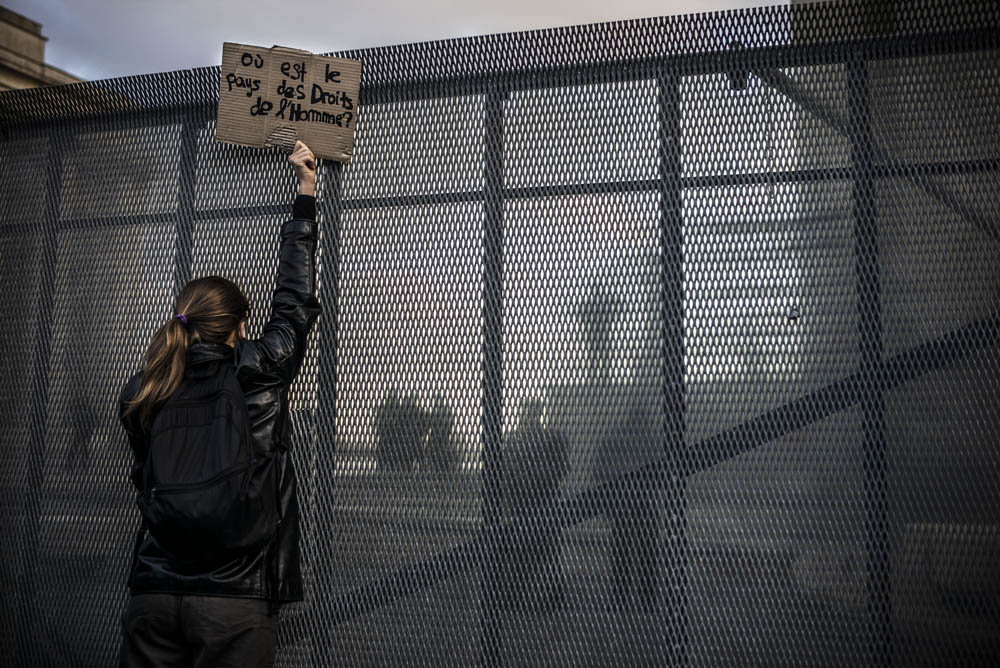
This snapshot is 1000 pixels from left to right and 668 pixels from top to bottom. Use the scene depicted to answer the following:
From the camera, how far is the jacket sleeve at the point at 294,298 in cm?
209

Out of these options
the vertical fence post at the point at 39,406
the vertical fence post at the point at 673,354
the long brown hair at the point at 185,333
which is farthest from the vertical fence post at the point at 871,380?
the vertical fence post at the point at 39,406

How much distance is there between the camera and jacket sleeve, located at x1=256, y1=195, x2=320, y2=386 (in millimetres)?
2086

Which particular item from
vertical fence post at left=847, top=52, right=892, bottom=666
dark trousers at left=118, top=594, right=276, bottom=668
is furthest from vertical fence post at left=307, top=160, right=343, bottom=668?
vertical fence post at left=847, top=52, right=892, bottom=666

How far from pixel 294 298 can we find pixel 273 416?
36cm

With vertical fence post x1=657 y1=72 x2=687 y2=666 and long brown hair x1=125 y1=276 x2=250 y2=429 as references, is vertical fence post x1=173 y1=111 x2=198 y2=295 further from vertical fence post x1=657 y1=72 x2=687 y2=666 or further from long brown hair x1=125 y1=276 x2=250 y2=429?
vertical fence post x1=657 y1=72 x2=687 y2=666

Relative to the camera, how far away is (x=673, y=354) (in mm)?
2025

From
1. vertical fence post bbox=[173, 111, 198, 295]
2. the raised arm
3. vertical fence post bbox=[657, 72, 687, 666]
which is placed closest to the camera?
vertical fence post bbox=[657, 72, 687, 666]

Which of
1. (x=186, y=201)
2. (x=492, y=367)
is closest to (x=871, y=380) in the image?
(x=492, y=367)

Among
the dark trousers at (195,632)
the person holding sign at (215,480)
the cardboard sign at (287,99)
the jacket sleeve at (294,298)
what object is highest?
the cardboard sign at (287,99)

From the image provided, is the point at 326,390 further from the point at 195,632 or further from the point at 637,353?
the point at 637,353

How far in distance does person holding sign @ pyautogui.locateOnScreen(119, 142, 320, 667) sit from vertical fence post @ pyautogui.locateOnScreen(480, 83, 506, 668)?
1.80ft

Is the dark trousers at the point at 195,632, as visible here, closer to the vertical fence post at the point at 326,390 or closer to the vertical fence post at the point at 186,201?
the vertical fence post at the point at 326,390

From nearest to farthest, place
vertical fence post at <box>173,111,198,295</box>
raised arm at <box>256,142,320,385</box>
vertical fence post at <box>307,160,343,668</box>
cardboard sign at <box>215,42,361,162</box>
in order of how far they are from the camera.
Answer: raised arm at <box>256,142,320,385</box>
vertical fence post at <box>307,160,343,668</box>
cardboard sign at <box>215,42,361,162</box>
vertical fence post at <box>173,111,198,295</box>

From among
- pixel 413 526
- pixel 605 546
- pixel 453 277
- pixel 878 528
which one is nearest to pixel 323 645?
pixel 413 526
